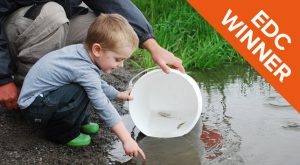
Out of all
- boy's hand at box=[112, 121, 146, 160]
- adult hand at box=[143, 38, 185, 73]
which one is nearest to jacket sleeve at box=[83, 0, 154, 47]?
adult hand at box=[143, 38, 185, 73]

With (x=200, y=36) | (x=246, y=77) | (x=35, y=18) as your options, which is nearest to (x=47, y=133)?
(x=35, y=18)

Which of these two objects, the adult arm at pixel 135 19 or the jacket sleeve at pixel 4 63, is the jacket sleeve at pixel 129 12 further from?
the jacket sleeve at pixel 4 63

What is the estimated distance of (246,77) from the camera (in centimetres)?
368

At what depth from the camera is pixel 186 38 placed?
4.39 meters

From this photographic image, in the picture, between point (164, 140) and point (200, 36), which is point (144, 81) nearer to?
point (164, 140)

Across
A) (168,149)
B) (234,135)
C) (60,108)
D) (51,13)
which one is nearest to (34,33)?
(51,13)

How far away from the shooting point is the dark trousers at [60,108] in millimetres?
2281

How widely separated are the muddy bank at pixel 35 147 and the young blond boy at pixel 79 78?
132 millimetres

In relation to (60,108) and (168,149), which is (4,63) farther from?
(168,149)

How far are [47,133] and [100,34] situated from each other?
0.59 meters

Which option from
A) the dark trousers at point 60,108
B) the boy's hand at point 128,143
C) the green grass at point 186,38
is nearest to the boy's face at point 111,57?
the dark trousers at point 60,108

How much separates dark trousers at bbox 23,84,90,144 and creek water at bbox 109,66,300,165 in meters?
0.28

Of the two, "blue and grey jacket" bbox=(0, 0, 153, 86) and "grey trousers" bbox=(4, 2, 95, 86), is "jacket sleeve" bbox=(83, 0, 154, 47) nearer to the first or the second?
"blue and grey jacket" bbox=(0, 0, 153, 86)

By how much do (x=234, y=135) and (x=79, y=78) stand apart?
0.93 metres
